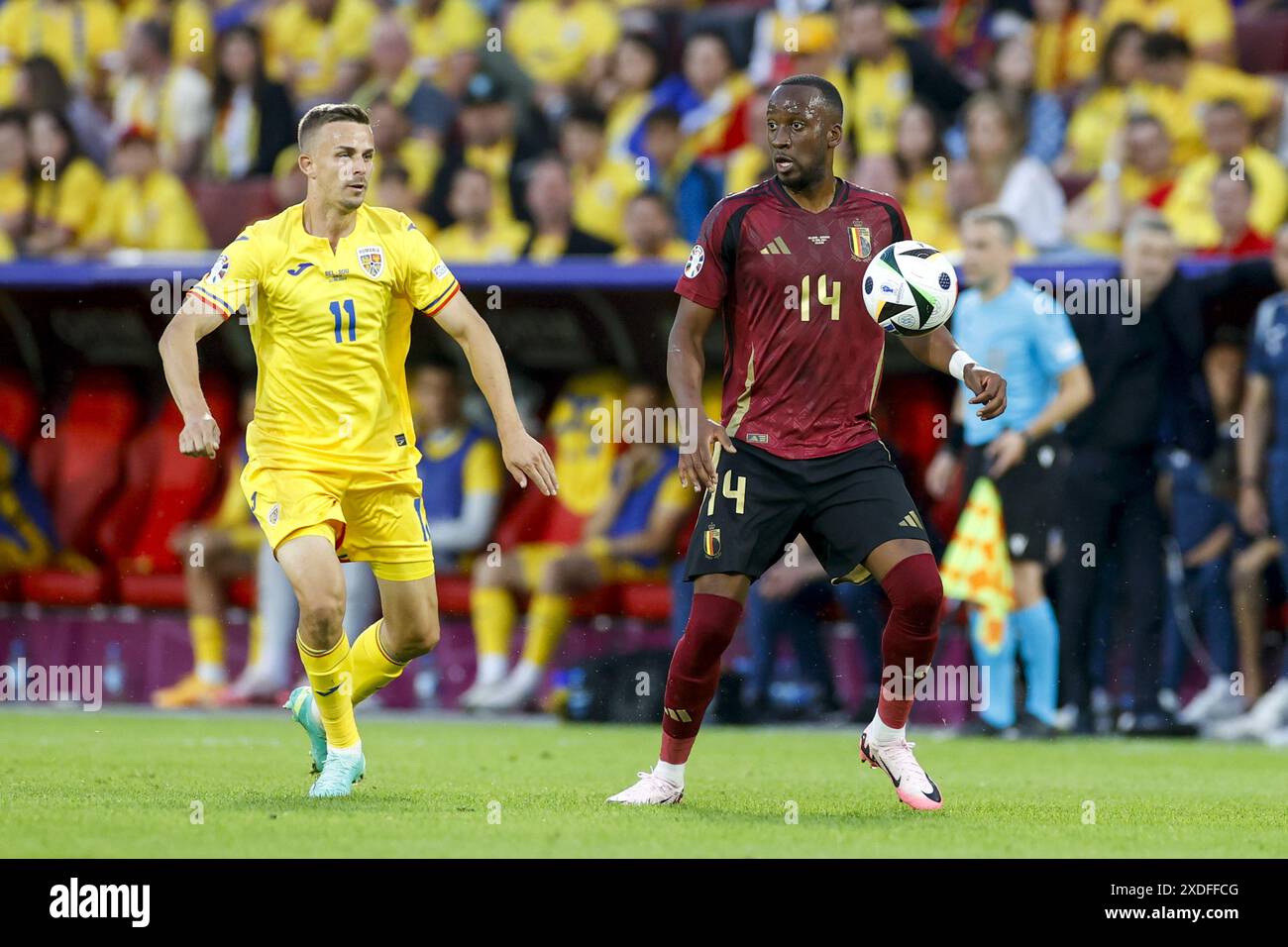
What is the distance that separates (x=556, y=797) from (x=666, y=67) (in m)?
8.16

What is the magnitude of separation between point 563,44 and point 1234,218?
5367 millimetres

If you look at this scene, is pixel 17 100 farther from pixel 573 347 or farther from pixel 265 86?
pixel 573 347


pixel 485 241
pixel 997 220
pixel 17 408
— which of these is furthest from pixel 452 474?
pixel 997 220

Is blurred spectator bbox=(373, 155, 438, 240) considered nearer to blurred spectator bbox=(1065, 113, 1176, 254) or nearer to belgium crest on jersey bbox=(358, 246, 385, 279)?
blurred spectator bbox=(1065, 113, 1176, 254)

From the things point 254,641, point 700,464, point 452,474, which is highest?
point 452,474

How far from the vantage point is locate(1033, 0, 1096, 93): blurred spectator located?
12.8m

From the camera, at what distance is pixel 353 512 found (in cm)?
684

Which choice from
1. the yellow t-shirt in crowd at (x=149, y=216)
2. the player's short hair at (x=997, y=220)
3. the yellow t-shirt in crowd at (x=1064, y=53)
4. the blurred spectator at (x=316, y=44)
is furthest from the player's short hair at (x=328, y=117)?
the blurred spectator at (x=316, y=44)

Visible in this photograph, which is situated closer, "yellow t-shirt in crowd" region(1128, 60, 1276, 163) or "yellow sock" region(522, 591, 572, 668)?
"yellow sock" region(522, 591, 572, 668)

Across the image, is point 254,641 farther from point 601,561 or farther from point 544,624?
point 601,561

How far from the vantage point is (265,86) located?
14062 millimetres

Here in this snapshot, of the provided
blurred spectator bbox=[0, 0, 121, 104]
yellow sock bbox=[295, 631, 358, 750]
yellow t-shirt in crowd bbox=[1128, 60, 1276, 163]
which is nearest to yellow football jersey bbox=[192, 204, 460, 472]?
yellow sock bbox=[295, 631, 358, 750]

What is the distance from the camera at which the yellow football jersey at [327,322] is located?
21.8 ft

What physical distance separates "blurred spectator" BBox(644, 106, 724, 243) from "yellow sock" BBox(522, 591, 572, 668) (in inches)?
94.2
